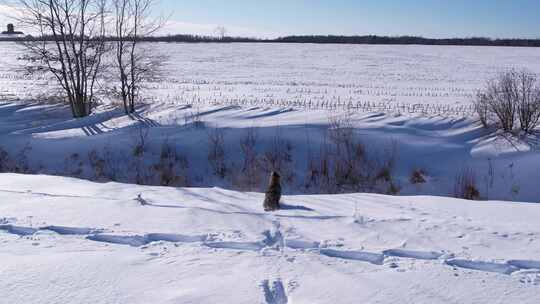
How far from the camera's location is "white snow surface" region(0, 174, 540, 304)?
3.24 meters

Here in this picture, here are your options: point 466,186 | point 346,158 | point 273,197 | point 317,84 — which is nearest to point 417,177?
point 466,186

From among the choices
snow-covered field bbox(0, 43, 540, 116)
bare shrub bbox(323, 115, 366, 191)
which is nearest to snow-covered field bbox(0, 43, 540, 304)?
bare shrub bbox(323, 115, 366, 191)

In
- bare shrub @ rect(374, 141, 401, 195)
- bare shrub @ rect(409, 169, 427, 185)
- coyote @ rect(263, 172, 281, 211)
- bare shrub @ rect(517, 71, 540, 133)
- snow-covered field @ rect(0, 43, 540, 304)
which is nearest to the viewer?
snow-covered field @ rect(0, 43, 540, 304)

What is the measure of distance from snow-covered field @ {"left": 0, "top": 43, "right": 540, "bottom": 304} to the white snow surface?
16mm

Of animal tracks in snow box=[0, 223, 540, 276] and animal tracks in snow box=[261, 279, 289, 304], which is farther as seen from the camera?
animal tracks in snow box=[0, 223, 540, 276]

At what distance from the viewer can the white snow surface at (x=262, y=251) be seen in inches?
128

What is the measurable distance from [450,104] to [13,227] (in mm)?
15216

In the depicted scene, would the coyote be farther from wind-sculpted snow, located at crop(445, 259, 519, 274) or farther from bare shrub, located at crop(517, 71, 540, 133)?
bare shrub, located at crop(517, 71, 540, 133)

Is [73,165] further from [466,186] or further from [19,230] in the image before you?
[466,186]

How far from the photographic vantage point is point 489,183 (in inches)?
363

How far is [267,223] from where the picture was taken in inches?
187

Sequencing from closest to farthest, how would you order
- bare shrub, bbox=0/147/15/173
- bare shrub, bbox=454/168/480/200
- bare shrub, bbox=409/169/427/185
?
bare shrub, bbox=454/168/480/200
bare shrub, bbox=409/169/427/185
bare shrub, bbox=0/147/15/173

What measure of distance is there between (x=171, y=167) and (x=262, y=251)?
6.82 meters

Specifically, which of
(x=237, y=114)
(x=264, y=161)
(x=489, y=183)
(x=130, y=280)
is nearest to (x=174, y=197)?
(x=130, y=280)
